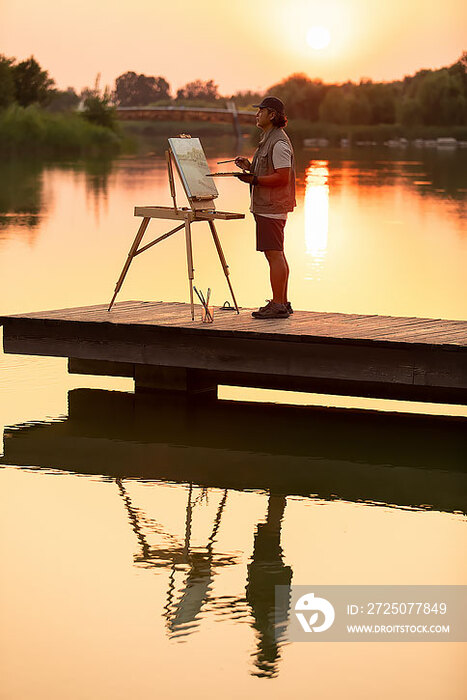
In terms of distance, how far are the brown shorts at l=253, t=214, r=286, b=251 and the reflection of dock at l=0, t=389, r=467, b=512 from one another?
1281 millimetres

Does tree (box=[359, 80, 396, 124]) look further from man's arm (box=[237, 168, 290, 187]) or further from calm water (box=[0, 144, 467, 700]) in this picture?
man's arm (box=[237, 168, 290, 187])

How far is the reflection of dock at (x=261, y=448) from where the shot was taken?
927 cm

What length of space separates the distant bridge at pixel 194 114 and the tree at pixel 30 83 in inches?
575

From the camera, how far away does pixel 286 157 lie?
10.7m

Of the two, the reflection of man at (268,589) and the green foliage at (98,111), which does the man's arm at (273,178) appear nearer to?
the reflection of man at (268,589)

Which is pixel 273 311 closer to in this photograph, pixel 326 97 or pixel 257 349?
pixel 257 349

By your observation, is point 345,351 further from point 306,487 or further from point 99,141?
point 99,141

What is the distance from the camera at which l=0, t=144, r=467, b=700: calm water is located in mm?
6125

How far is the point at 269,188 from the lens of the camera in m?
10.8

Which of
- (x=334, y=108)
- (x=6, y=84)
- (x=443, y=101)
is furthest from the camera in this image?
(x=334, y=108)

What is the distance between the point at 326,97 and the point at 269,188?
108 meters

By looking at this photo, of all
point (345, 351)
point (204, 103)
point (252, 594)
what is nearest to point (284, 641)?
point (252, 594)

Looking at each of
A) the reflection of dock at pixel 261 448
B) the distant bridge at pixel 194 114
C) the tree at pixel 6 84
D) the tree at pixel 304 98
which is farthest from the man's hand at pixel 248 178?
the tree at pixel 304 98

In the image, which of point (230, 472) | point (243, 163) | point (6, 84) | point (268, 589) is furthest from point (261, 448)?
point (6, 84)
